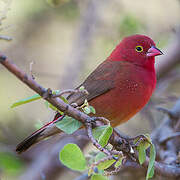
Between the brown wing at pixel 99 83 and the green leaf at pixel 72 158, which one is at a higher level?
the green leaf at pixel 72 158

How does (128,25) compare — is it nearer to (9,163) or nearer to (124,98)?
(124,98)

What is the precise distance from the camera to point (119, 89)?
3936 millimetres

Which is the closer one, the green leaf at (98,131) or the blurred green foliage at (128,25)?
the green leaf at (98,131)

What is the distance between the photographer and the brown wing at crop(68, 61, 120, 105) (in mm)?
3947

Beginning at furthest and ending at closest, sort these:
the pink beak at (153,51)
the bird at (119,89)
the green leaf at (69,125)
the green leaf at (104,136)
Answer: the pink beak at (153,51) < the bird at (119,89) < the green leaf at (69,125) < the green leaf at (104,136)

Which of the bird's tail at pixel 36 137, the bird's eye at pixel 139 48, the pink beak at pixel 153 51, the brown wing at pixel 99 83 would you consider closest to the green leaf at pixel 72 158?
the bird's tail at pixel 36 137

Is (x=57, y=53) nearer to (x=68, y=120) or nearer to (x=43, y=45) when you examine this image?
(x=43, y=45)

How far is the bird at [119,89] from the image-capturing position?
3.87 metres

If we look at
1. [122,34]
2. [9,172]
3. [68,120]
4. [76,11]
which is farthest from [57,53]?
[68,120]

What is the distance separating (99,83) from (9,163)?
180cm

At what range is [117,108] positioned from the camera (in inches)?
153

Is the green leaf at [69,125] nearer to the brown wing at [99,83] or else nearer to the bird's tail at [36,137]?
the bird's tail at [36,137]

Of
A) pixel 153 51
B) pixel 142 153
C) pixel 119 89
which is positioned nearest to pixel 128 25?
pixel 153 51

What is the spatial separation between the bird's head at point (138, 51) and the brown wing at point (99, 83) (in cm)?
23
